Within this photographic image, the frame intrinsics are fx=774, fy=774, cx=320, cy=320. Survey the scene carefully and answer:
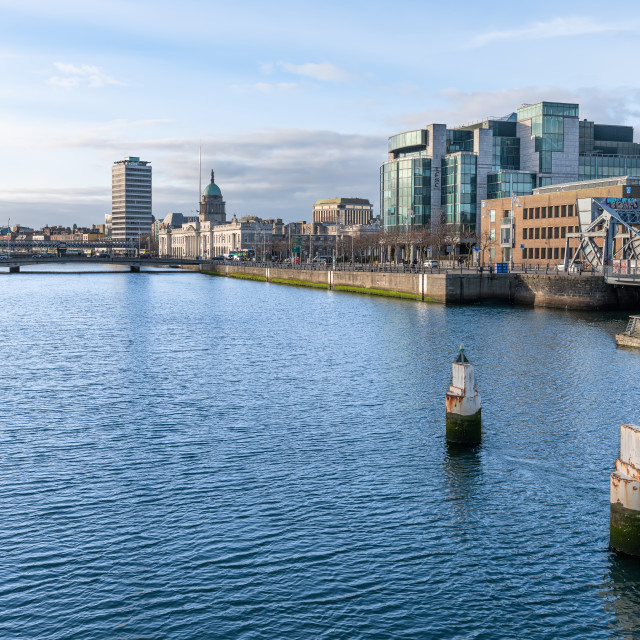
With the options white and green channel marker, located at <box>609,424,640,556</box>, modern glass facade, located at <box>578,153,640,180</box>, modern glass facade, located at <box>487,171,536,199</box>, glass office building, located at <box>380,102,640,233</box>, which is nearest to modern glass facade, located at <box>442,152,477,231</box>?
glass office building, located at <box>380,102,640,233</box>

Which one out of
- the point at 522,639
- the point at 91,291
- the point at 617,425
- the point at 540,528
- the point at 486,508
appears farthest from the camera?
the point at 91,291

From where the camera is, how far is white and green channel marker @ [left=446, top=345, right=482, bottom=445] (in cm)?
2848

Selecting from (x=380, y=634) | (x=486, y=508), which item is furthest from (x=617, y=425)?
(x=380, y=634)

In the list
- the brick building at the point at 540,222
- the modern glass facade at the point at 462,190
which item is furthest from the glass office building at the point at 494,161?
Result: the brick building at the point at 540,222

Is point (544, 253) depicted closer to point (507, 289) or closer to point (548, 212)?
point (548, 212)

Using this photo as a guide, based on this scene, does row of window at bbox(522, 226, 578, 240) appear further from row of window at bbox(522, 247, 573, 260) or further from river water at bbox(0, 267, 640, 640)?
river water at bbox(0, 267, 640, 640)

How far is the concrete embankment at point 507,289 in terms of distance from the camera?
8031 centimetres

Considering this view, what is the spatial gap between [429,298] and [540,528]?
242 feet

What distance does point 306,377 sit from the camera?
4400cm

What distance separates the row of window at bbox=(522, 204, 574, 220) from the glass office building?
32.7 meters

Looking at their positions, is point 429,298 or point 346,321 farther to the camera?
point 429,298

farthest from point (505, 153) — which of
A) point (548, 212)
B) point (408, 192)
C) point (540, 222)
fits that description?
point (548, 212)

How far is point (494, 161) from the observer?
155 meters

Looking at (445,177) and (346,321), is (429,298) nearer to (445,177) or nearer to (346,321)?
(346,321)
